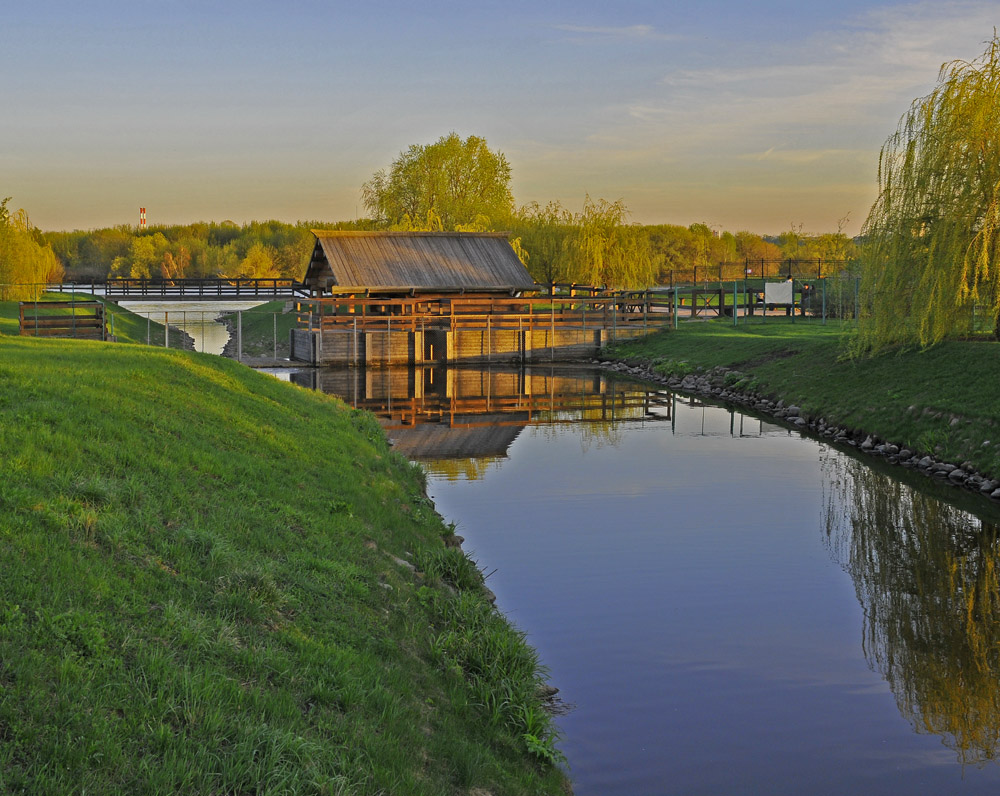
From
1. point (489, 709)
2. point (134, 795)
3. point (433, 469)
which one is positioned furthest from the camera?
point (433, 469)

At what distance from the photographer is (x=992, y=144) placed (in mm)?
20969

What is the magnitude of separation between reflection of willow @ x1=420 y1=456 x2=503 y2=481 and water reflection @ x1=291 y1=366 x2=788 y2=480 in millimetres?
20

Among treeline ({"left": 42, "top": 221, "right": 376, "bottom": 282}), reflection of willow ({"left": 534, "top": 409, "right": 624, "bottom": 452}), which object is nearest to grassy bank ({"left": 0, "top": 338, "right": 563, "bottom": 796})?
reflection of willow ({"left": 534, "top": 409, "right": 624, "bottom": 452})

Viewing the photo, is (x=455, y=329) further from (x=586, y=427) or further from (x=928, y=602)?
(x=928, y=602)

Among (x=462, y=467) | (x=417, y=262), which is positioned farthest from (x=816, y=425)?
(x=417, y=262)

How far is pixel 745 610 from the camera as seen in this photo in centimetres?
1058

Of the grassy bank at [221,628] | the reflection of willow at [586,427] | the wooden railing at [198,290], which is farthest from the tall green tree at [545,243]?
the grassy bank at [221,628]

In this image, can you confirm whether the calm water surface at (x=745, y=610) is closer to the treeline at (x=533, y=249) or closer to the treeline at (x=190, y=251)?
the treeline at (x=533, y=249)

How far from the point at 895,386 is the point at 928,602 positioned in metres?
12.5

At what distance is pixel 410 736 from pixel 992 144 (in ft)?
67.1

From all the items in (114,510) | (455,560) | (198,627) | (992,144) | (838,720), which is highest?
(992,144)

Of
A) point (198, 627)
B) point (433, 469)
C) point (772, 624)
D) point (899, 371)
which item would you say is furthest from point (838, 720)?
point (899, 371)

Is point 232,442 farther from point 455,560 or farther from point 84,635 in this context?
point 84,635

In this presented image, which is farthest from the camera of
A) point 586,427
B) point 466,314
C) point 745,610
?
point 466,314
